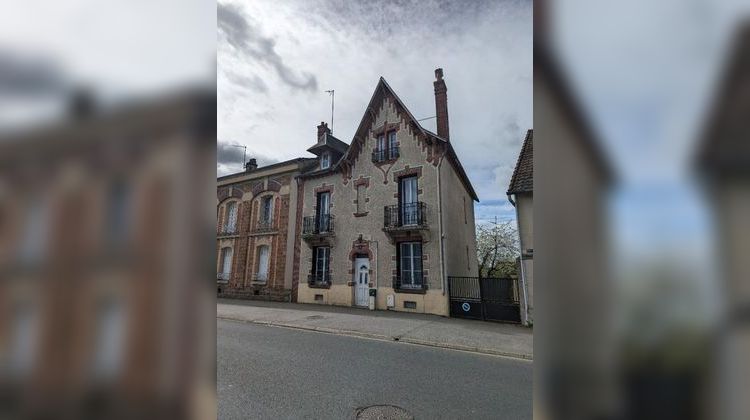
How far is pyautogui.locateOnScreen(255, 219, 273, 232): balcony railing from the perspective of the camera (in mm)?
14961

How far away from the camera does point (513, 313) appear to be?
30.4 ft

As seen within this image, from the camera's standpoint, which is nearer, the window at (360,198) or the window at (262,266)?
the window at (360,198)

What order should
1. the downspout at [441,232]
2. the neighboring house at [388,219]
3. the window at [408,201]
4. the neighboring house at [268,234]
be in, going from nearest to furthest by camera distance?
1. the downspout at [441,232]
2. the neighboring house at [388,219]
3. the window at [408,201]
4. the neighboring house at [268,234]

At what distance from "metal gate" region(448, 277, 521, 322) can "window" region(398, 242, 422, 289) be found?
1.12 meters

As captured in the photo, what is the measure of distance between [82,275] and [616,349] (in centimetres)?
55

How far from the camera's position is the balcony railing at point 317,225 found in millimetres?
13758

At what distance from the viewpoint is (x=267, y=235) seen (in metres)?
14.9

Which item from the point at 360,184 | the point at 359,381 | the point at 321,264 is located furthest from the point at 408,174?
the point at 359,381

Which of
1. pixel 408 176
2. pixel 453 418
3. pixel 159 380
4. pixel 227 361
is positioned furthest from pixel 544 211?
pixel 408 176

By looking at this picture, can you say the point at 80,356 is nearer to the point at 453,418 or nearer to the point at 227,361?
the point at 453,418

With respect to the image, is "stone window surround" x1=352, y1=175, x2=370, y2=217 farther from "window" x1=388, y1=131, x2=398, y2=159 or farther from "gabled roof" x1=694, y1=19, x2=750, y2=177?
"gabled roof" x1=694, y1=19, x2=750, y2=177

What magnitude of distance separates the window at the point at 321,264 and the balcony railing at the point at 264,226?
2330 mm

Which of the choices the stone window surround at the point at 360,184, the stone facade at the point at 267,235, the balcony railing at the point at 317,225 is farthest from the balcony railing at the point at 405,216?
the stone facade at the point at 267,235

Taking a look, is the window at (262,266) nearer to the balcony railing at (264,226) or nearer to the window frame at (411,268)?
the balcony railing at (264,226)
